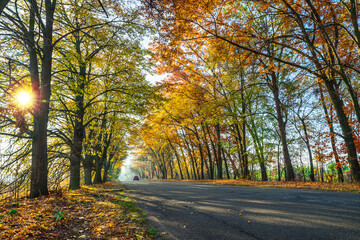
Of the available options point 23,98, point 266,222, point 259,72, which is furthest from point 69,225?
point 259,72

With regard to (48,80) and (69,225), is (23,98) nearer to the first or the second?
(48,80)

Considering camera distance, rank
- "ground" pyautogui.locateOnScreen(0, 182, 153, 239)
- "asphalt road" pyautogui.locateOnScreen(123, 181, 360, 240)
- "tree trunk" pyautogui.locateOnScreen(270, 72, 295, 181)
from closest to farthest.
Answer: "asphalt road" pyautogui.locateOnScreen(123, 181, 360, 240)
"ground" pyautogui.locateOnScreen(0, 182, 153, 239)
"tree trunk" pyautogui.locateOnScreen(270, 72, 295, 181)

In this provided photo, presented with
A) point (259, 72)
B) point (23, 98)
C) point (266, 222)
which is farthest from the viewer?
point (259, 72)

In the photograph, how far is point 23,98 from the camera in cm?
629

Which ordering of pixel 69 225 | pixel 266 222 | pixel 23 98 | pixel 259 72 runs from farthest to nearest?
1. pixel 259 72
2. pixel 23 98
3. pixel 69 225
4. pixel 266 222

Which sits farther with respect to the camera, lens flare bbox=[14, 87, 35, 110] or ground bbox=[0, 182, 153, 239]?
lens flare bbox=[14, 87, 35, 110]

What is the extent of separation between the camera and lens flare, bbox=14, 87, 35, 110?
6.09 meters

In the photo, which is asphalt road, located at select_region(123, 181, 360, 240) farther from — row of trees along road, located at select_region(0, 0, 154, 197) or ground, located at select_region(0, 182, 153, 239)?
row of trees along road, located at select_region(0, 0, 154, 197)

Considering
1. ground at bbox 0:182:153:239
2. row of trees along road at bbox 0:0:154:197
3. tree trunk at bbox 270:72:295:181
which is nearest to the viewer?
ground at bbox 0:182:153:239

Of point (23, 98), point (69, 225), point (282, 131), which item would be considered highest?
point (23, 98)

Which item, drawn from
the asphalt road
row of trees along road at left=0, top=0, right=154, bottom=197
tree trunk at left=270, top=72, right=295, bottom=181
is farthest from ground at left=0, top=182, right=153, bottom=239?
tree trunk at left=270, top=72, right=295, bottom=181

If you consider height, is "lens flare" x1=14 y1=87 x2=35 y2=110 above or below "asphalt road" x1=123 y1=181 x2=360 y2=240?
above

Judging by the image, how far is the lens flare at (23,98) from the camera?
6.09 metres

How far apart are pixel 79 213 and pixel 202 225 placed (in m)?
3.26
